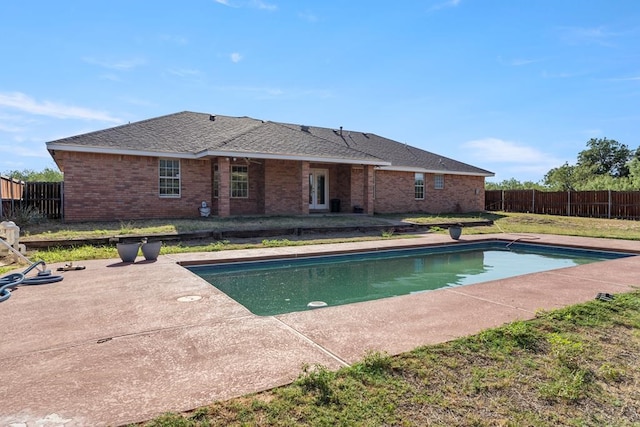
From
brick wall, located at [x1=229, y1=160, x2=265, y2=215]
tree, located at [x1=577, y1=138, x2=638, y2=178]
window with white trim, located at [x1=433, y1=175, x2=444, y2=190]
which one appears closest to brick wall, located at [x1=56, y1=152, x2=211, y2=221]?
brick wall, located at [x1=229, y1=160, x2=265, y2=215]

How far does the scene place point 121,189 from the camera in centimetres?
1462

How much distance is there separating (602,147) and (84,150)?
60.3 meters

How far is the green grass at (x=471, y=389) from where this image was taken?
96.8 inches

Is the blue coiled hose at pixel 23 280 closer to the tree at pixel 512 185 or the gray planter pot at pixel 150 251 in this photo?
the gray planter pot at pixel 150 251

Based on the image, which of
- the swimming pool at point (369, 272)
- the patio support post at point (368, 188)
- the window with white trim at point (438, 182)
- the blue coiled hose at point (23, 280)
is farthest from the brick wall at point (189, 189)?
the blue coiled hose at point (23, 280)

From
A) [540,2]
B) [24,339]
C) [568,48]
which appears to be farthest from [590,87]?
[24,339]

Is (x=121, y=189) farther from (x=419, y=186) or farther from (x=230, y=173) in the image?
(x=419, y=186)

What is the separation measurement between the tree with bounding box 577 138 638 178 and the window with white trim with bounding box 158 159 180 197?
174 ft

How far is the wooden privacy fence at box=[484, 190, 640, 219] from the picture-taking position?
22.2m

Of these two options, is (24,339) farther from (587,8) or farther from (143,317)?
(587,8)

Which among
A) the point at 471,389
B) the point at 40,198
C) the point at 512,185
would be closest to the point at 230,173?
the point at 40,198

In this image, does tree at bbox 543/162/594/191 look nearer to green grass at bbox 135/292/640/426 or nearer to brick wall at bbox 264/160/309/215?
brick wall at bbox 264/160/309/215

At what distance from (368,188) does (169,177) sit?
9303mm

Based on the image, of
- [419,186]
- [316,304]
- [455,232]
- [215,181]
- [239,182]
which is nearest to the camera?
[316,304]
